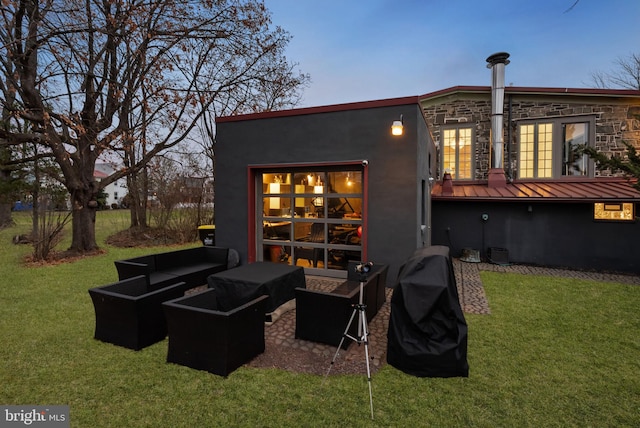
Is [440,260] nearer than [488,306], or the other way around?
[440,260]

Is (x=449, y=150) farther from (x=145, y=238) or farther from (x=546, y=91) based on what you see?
(x=145, y=238)

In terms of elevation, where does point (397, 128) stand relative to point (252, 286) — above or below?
above

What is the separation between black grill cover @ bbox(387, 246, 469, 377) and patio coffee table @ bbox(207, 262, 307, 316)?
2.01 meters

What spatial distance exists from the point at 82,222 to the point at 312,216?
8516mm

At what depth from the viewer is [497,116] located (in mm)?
11141

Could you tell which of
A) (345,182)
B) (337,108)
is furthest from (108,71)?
(345,182)

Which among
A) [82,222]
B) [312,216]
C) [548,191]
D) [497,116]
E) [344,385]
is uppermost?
[497,116]

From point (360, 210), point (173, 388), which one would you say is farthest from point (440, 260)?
point (360, 210)

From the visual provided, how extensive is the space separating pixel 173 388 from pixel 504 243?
9947 millimetres

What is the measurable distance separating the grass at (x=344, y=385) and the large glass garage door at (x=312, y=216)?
3.28 meters

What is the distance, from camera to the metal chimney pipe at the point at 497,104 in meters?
11.0

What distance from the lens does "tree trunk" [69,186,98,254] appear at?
10520 mm

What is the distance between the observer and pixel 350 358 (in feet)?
12.1

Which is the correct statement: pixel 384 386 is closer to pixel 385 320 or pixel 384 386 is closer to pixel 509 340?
pixel 385 320
